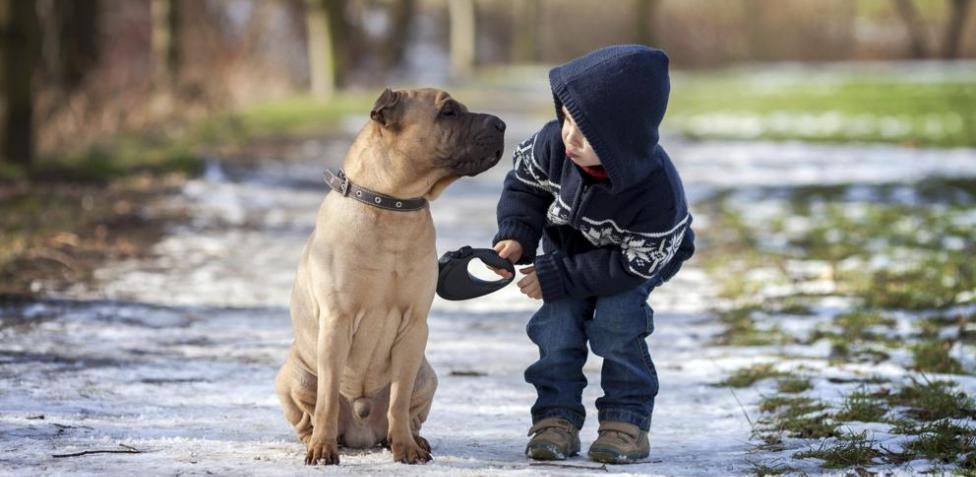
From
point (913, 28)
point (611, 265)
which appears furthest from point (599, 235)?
point (913, 28)

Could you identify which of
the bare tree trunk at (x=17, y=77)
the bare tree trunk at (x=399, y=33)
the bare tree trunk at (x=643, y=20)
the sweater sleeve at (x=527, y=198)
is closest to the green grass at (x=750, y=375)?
the sweater sleeve at (x=527, y=198)

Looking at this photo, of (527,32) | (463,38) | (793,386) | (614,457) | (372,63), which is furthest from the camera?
(527,32)

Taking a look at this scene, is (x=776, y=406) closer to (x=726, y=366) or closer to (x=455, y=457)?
(x=726, y=366)

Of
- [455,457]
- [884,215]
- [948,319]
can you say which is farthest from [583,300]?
[884,215]

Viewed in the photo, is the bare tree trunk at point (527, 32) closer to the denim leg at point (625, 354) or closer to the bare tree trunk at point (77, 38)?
the bare tree trunk at point (77, 38)

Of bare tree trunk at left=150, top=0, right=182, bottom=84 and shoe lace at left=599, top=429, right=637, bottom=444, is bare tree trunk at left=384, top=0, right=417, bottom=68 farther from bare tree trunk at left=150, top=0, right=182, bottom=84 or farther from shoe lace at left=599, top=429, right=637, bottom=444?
shoe lace at left=599, top=429, right=637, bottom=444

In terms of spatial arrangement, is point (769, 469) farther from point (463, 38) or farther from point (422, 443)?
point (463, 38)

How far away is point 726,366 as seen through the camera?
634 cm

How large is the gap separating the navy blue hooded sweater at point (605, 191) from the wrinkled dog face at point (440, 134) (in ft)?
1.00

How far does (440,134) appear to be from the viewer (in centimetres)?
455

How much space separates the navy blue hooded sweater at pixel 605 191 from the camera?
4.50 meters

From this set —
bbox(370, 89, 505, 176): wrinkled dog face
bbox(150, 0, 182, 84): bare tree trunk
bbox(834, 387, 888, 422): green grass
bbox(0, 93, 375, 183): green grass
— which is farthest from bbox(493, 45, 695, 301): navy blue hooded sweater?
bbox(150, 0, 182, 84): bare tree trunk

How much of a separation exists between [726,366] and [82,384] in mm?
2990

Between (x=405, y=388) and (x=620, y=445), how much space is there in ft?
2.63
